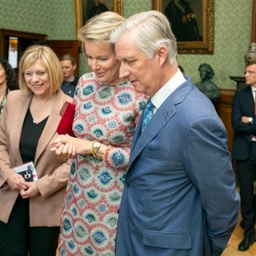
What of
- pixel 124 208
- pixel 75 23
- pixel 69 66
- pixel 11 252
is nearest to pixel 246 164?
pixel 11 252

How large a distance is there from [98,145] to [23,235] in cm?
109

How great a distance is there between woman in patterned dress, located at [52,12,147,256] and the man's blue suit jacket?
1.60 feet

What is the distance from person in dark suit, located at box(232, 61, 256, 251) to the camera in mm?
5133

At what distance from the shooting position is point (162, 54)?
5.83 feet

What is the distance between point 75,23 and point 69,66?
302cm

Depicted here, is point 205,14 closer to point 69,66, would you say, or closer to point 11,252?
point 69,66

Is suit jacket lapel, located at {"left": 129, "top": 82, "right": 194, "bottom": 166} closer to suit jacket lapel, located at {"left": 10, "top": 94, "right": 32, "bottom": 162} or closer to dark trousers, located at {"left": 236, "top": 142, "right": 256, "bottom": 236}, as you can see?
suit jacket lapel, located at {"left": 10, "top": 94, "right": 32, "bottom": 162}

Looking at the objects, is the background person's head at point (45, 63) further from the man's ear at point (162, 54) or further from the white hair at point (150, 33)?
the man's ear at point (162, 54)

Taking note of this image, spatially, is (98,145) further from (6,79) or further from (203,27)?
(203,27)

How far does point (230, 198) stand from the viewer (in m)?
1.76

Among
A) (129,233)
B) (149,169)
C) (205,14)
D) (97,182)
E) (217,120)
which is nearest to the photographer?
(217,120)

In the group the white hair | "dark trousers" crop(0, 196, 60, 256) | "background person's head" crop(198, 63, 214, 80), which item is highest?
the white hair

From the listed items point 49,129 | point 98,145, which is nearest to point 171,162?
point 98,145

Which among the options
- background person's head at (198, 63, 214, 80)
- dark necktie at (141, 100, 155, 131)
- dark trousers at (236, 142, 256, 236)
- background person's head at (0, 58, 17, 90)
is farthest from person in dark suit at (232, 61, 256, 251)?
dark necktie at (141, 100, 155, 131)
